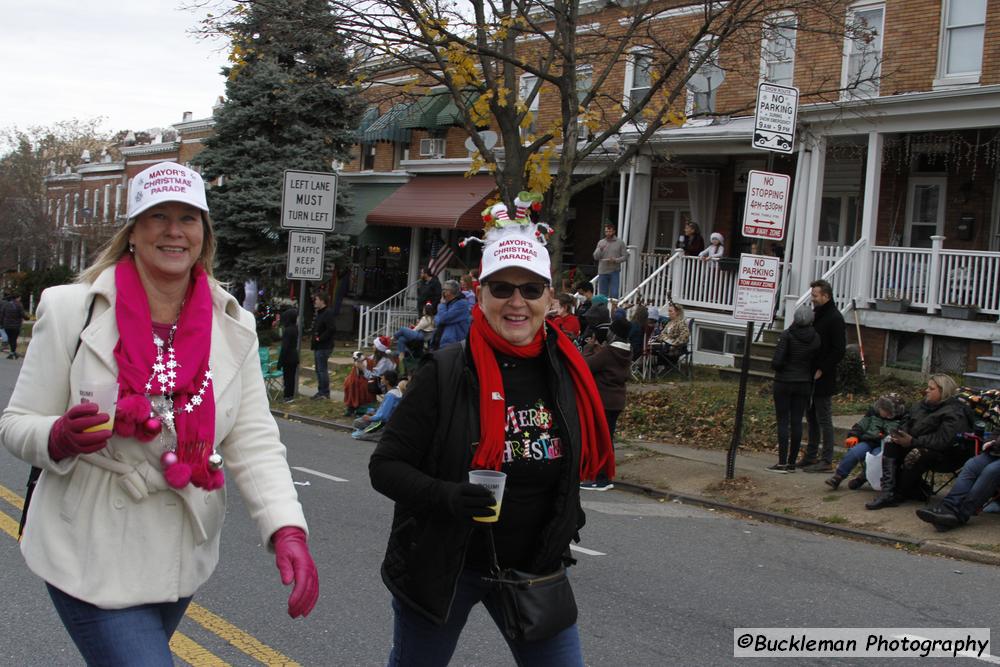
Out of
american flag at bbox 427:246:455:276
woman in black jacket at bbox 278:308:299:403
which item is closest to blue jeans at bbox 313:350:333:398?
woman in black jacket at bbox 278:308:299:403

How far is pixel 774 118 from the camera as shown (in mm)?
10688

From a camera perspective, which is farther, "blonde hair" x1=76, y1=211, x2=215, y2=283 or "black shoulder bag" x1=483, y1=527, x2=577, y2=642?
"black shoulder bag" x1=483, y1=527, x2=577, y2=642

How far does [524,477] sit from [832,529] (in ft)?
22.3

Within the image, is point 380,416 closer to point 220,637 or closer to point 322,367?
point 322,367

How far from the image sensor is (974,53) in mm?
17469

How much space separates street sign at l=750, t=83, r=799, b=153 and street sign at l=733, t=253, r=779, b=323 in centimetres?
119

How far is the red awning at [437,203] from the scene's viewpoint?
25.7m

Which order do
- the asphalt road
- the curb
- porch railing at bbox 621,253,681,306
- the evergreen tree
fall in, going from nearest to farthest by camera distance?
the asphalt road, the curb, porch railing at bbox 621,253,681,306, the evergreen tree

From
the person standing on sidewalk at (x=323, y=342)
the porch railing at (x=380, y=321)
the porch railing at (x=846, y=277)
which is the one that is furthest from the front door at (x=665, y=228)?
the person standing on sidewalk at (x=323, y=342)

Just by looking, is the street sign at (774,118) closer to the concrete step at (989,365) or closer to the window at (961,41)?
the concrete step at (989,365)

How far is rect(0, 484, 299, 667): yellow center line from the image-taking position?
5.21m

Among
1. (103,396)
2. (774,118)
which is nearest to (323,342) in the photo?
(774,118)

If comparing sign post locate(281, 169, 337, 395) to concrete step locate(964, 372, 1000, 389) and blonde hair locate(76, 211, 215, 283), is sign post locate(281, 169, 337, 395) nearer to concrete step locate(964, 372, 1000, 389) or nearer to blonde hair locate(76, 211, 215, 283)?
concrete step locate(964, 372, 1000, 389)

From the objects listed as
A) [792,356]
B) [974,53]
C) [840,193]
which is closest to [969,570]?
[792,356]
